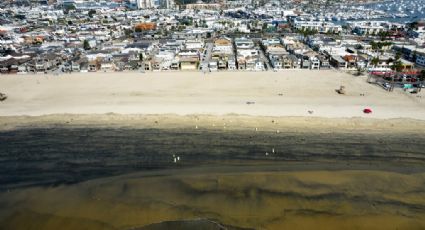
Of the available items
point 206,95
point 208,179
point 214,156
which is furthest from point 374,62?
point 208,179

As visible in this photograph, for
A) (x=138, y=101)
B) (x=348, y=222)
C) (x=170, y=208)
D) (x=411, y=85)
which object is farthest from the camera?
(x=411, y=85)

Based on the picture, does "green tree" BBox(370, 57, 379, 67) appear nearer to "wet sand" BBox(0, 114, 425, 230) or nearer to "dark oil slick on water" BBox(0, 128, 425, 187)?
"wet sand" BBox(0, 114, 425, 230)

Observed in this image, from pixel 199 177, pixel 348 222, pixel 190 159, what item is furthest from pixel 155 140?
pixel 348 222

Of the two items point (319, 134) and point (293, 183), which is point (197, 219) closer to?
point (293, 183)

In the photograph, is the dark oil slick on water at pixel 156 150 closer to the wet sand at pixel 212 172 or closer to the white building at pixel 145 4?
the wet sand at pixel 212 172

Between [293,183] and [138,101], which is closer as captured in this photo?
[293,183]

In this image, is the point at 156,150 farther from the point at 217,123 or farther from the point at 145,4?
the point at 145,4

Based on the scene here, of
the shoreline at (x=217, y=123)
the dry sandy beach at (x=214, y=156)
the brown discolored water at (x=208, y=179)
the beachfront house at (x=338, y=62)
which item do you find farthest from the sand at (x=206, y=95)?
the brown discolored water at (x=208, y=179)

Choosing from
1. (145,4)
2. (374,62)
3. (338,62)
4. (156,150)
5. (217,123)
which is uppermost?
(145,4)

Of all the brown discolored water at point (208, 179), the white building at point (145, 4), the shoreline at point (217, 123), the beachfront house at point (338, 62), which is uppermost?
the white building at point (145, 4)
